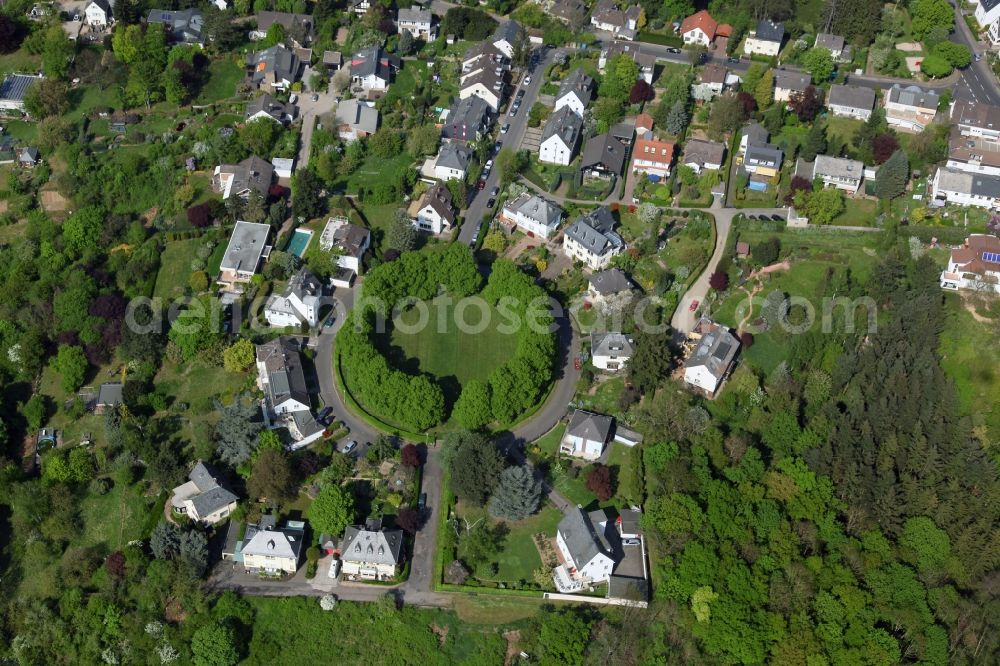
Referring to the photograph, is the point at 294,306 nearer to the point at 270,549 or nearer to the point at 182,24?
the point at 270,549

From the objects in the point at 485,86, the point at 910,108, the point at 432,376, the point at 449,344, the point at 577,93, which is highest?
the point at 910,108

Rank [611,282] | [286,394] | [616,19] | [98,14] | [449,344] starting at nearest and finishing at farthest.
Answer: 1. [286,394]
2. [449,344]
3. [611,282]
4. [98,14]
5. [616,19]

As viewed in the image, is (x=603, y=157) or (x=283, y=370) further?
(x=603, y=157)

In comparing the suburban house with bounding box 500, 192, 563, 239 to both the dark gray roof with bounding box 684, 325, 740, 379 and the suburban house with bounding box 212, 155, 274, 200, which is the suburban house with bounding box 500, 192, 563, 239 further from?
the suburban house with bounding box 212, 155, 274, 200

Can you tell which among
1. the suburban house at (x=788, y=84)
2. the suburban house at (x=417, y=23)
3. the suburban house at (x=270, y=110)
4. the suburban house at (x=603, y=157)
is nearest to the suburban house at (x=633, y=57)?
the suburban house at (x=603, y=157)

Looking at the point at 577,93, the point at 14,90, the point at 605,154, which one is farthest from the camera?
the point at 14,90

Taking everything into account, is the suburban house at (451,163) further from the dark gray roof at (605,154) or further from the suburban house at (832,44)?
the suburban house at (832,44)

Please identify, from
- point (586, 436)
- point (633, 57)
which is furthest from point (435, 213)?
point (633, 57)

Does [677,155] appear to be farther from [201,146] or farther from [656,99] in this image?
[201,146]

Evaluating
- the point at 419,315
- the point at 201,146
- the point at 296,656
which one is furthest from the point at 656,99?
the point at 296,656
